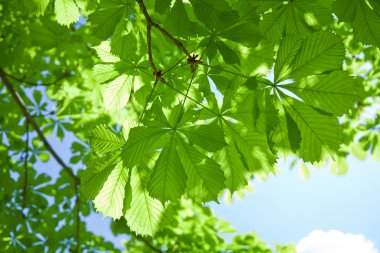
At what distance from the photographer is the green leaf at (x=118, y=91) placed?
177 centimetres

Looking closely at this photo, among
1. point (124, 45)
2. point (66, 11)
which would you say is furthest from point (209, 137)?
point (66, 11)

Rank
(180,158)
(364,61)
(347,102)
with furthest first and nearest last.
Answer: (364,61) → (180,158) → (347,102)

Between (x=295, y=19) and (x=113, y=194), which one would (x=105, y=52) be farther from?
(x=295, y=19)

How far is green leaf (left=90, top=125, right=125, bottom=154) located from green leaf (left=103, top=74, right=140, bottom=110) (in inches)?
15.1

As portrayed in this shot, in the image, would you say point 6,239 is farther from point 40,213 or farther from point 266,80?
point 266,80

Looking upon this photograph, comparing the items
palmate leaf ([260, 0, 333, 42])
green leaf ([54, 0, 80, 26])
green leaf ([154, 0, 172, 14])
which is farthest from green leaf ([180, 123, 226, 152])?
green leaf ([54, 0, 80, 26])

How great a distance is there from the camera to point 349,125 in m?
4.07

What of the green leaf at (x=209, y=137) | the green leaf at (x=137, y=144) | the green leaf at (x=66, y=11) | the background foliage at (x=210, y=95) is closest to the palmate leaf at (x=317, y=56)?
the background foliage at (x=210, y=95)

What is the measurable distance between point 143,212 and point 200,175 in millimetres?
346

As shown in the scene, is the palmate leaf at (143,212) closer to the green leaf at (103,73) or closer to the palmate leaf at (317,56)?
the green leaf at (103,73)

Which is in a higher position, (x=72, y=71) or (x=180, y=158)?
(x=72, y=71)

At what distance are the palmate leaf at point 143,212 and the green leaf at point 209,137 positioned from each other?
33 cm

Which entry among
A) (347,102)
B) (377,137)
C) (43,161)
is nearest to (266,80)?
(347,102)

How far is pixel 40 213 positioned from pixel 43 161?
2.11 ft
